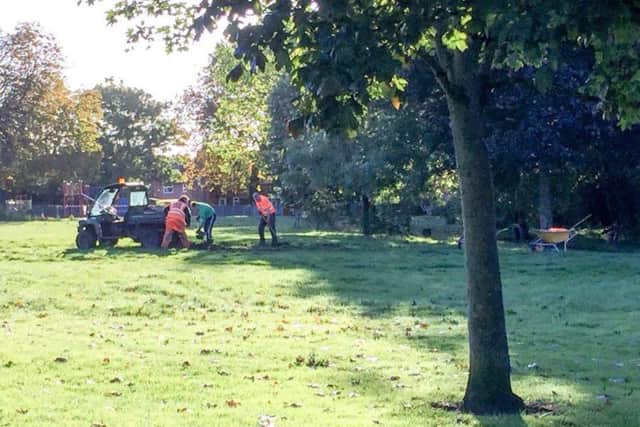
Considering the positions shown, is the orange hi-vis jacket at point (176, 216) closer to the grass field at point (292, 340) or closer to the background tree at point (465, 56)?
the grass field at point (292, 340)

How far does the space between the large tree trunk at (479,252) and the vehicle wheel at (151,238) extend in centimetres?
2076

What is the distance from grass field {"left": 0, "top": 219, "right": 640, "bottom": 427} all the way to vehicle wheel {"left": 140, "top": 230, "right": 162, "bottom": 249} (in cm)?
396

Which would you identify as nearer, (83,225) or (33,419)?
(33,419)

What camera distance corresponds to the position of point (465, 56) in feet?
25.3

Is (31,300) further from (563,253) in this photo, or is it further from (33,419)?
(563,253)

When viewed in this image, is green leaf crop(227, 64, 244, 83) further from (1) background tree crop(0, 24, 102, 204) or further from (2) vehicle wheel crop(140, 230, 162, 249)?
(1) background tree crop(0, 24, 102, 204)

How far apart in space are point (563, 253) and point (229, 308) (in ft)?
44.7

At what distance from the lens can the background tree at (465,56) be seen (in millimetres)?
5480

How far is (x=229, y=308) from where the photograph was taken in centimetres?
1550

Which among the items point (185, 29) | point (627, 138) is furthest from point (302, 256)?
point (185, 29)

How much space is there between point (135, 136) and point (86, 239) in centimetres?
6396

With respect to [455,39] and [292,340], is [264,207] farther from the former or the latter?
[455,39]

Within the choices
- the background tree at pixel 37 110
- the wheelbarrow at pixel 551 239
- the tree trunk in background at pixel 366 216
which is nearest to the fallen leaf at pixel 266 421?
the wheelbarrow at pixel 551 239

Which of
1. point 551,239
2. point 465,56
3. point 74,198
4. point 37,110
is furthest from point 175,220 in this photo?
Result: point 74,198
